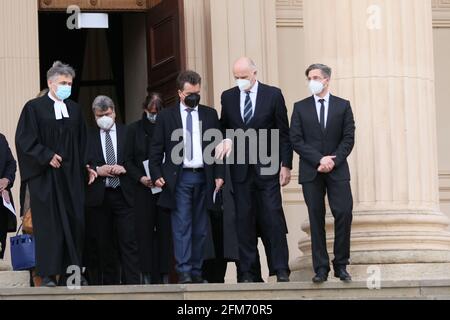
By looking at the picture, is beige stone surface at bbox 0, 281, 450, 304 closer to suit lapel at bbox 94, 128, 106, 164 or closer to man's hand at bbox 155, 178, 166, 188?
man's hand at bbox 155, 178, 166, 188

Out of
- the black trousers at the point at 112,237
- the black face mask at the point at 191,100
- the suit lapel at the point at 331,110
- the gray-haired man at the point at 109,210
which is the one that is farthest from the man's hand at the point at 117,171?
the suit lapel at the point at 331,110

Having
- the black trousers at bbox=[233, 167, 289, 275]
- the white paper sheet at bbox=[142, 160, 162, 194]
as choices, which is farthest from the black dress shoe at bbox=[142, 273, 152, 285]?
the black trousers at bbox=[233, 167, 289, 275]

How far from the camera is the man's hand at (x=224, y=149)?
1714cm

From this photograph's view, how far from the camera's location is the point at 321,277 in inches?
647

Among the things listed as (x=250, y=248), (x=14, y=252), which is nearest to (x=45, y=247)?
(x=14, y=252)

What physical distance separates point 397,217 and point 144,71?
23.3 ft

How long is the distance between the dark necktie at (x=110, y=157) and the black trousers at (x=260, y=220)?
153 centimetres

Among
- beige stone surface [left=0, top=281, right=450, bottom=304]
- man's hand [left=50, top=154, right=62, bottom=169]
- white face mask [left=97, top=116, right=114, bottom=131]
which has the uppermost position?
white face mask [left=97, top=116, right=114, bottom=131]

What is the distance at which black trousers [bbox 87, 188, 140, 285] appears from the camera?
1820cm

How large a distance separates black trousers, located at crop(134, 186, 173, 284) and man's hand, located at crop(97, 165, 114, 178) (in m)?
0.34

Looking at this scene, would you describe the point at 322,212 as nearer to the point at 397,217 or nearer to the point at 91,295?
the point at 397,217

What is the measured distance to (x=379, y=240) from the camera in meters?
17.6

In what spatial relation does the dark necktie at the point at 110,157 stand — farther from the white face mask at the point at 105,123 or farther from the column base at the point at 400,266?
the column base at the point at 400,266

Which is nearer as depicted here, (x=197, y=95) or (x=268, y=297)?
(x=268, y=297)
